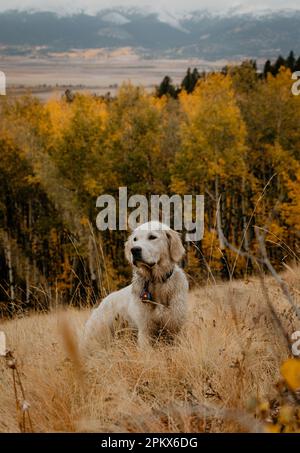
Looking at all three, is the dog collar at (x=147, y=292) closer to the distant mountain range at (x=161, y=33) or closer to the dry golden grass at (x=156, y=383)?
the dry golden grass at (x=156, y=383)

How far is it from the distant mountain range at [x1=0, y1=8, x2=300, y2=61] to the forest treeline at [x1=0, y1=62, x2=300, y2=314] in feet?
58.7

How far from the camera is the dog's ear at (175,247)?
4359mm

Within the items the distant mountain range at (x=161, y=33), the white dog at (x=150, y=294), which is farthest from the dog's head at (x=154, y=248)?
the distant mountain range at (x=161, y=33)

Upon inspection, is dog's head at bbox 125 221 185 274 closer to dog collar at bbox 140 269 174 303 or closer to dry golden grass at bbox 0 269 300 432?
dog collar at bbox 140 269 174 303

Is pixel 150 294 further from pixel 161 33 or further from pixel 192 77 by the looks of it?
pixel 161 33

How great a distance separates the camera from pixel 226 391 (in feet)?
8.44

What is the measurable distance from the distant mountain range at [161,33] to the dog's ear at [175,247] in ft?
119

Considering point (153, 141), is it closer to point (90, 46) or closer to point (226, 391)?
point (226, 391)

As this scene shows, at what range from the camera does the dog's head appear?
416 centimetres

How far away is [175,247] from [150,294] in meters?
0.45

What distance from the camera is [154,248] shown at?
166 inches

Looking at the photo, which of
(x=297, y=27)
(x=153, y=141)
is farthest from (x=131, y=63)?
(x=153, y=141)

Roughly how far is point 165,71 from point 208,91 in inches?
807

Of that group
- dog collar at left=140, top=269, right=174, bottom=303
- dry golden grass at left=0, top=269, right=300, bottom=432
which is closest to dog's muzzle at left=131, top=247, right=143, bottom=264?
dog collar at left=140, top=269, right=174, bottom=303
